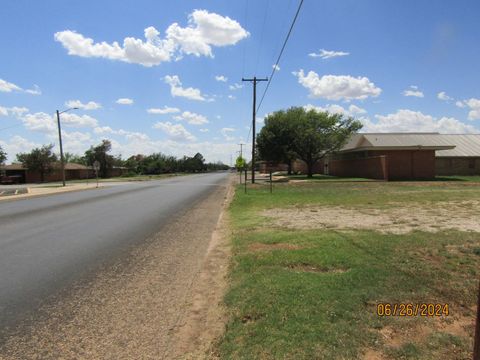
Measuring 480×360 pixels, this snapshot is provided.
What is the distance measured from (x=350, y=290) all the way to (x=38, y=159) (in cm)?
7244

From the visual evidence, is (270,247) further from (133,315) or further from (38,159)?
(38,159)

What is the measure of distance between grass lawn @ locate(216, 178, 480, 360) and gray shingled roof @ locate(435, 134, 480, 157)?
44885 millimetres

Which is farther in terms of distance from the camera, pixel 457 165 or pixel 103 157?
pixel 103 157

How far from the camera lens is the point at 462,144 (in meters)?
52.0

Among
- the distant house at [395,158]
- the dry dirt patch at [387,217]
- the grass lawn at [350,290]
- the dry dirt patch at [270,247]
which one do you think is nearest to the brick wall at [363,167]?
the distant house at [395,158]

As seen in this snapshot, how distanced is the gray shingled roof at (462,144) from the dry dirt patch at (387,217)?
126ft

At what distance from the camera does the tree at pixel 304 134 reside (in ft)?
148

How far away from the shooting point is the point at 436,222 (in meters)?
10.7

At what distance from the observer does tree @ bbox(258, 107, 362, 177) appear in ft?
148

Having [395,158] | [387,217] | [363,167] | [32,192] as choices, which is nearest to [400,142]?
[395,158]

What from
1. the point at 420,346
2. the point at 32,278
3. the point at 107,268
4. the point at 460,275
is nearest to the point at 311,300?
the point at 420,346

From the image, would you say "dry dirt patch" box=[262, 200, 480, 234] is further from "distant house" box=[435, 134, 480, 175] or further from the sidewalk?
"distant house" box=[435, 134, 480, 175]

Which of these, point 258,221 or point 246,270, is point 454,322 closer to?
point 246,270
